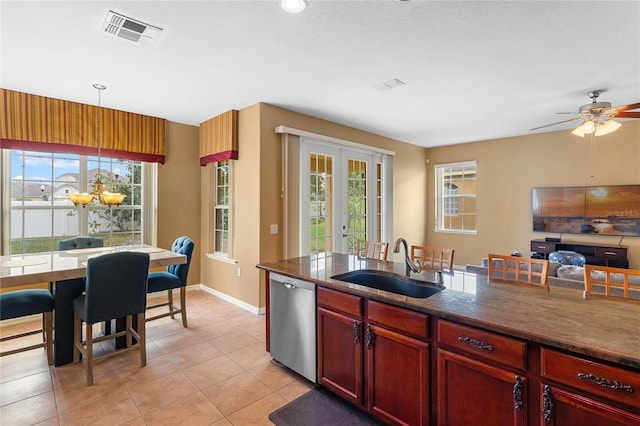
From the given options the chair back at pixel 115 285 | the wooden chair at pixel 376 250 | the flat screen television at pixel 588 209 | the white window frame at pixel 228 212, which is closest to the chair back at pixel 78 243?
the white window frame at pixel 228 212

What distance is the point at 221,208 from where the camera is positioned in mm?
4844

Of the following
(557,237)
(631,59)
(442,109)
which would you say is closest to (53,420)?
(442,109)

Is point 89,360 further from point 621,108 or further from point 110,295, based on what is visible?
point 621,108

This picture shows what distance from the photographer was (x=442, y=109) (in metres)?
4.31

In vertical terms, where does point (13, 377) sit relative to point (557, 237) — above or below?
below

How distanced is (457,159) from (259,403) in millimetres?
6077

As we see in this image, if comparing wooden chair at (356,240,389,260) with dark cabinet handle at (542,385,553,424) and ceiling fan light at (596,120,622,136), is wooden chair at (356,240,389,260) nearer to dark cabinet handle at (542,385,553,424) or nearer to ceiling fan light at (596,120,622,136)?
dark cabinet handle at (542,385,553,424)

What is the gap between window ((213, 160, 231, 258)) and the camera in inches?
186

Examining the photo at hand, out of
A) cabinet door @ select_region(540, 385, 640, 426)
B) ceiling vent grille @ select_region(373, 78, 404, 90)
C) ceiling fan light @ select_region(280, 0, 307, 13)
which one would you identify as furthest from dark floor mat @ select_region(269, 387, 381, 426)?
ceiling vent grille @ select_region(373, 78, 404, 90)

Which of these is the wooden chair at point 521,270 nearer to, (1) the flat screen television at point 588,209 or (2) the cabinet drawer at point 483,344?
(2) the cabinet drawer at point 483,344

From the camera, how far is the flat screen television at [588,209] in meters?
4.72

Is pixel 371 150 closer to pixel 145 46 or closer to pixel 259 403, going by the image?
pixel 145 46

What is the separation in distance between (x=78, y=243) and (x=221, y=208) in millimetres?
1811

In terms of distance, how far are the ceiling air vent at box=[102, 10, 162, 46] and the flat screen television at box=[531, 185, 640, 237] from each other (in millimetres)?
6145
